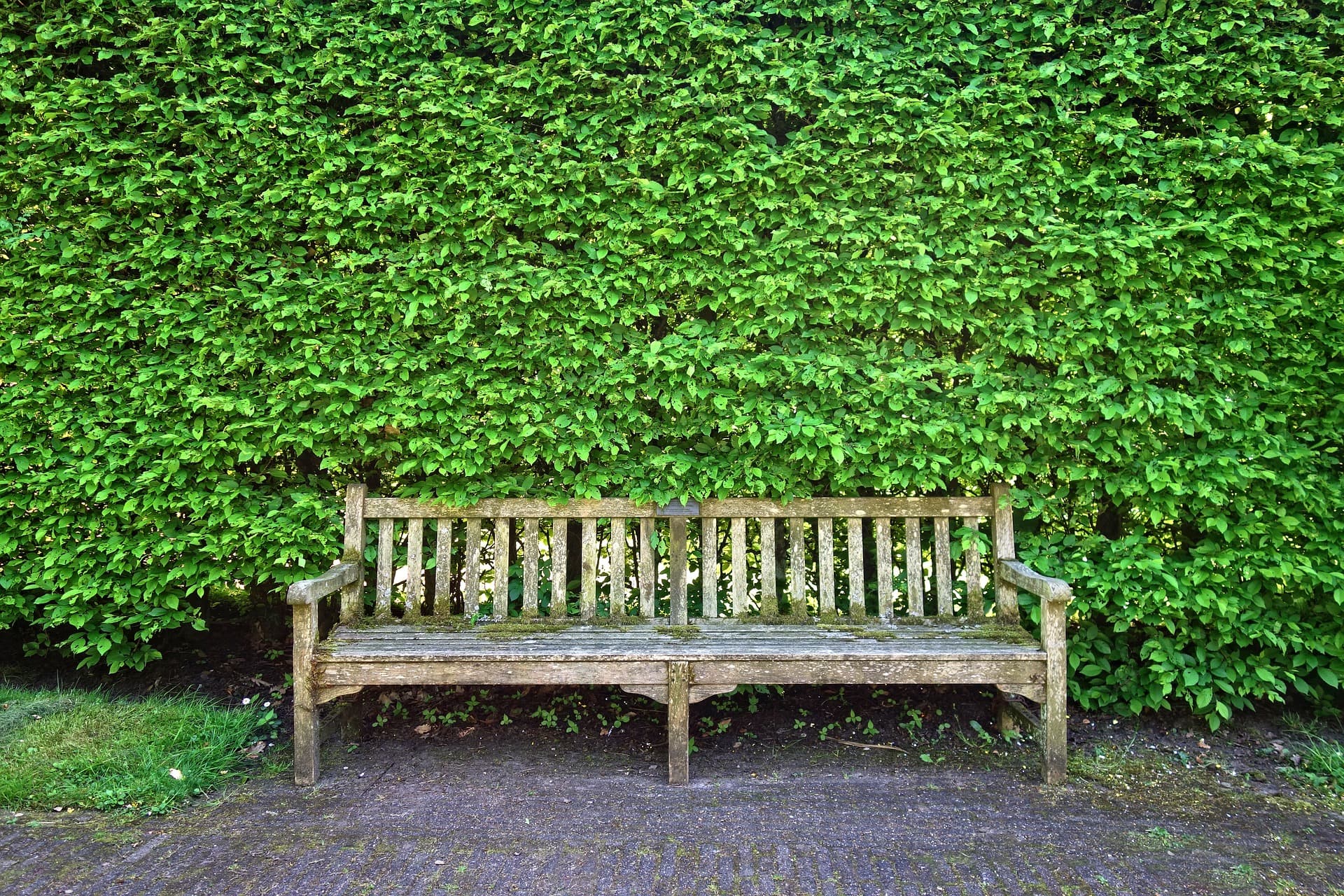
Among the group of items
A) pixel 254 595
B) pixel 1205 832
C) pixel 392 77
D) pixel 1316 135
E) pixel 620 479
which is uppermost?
pixel 392 77

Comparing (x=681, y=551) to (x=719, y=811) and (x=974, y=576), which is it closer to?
(x=719, y=811)

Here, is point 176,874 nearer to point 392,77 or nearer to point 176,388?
point 176,388

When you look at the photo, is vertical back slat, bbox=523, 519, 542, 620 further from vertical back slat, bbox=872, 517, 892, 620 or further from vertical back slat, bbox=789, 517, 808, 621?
vertical back slat, bbox=872, 517, 892, 620

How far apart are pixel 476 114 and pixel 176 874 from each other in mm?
3310

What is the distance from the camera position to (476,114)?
12.3 feet

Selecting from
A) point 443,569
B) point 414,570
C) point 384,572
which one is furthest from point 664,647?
point 384,572

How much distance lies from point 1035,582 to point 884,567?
723 millimetres

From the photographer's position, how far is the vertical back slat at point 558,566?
400 cm

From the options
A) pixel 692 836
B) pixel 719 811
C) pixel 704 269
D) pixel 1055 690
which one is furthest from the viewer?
pixel 704 269

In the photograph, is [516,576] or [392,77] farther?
[516,576]

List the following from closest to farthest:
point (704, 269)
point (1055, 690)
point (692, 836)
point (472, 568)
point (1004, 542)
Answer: point (692, 836) → point (1055, 690) → point (704, 269) → point (1004, 542) → point (472, 568)

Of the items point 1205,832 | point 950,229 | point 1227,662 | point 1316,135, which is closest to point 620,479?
point 950,229

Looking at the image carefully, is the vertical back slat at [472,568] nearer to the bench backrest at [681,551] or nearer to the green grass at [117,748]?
the bench backrest at [681,551]

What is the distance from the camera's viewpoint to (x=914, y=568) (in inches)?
158
